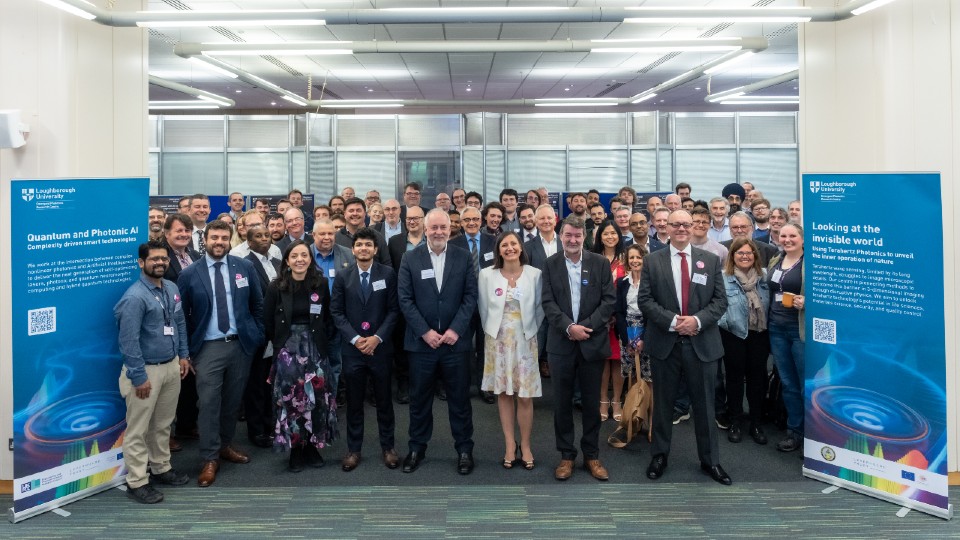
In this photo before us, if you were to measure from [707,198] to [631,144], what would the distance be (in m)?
1.58

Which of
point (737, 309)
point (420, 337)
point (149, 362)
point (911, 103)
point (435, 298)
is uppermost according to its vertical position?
point (911, 103)

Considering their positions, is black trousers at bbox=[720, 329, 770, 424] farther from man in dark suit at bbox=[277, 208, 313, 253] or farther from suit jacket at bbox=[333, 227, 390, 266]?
man in dark suit at bbox=[277, 208, 313, 253]

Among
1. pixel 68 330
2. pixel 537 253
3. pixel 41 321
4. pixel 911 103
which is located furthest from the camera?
pixel 537 253

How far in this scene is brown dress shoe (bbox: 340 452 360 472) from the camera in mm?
4371

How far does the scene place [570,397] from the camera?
4.27 m

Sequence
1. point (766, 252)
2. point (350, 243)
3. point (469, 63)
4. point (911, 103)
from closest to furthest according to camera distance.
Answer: point (911, 103)
point (766, 252)
point (350, 243)
point (469, 63)

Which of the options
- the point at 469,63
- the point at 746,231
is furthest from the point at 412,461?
the point at 469,63

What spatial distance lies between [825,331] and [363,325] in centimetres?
286

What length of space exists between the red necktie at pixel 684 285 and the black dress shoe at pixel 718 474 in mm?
982

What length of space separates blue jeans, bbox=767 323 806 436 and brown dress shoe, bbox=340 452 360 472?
293 centimetres

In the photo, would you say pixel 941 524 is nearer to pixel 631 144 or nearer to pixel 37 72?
pixel 37 72

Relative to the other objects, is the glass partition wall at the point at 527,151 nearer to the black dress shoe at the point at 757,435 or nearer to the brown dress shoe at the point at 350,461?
the black dress shoe at the point at 757,435

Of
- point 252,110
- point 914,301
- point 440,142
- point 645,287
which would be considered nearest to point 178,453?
point 645,287

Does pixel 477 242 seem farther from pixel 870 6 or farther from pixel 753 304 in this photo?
pixel 870 6
